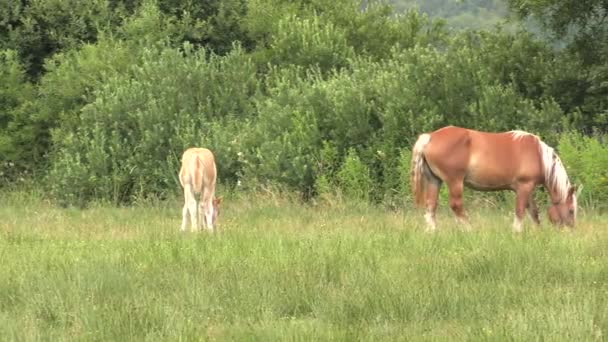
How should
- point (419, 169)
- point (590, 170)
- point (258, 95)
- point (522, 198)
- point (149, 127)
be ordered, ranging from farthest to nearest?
1. point (258, 95)
2. point (149, 127)
3. point (590, 170)
4. point (419, 169)
5. point (522, 198)

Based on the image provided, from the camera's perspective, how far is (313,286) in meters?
7.36

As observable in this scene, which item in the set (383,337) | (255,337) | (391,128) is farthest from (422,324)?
(391,128)

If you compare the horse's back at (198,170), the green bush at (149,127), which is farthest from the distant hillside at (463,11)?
the horse's back at (198,170)

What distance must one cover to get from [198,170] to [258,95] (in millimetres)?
7672

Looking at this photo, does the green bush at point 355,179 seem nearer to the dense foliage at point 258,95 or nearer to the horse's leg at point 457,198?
the dense foliage at point 258,95

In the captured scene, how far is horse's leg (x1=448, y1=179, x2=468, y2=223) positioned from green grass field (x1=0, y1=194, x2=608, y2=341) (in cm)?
115

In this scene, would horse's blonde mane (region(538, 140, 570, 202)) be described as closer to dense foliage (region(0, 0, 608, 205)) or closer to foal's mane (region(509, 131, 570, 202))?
foal's mane (region(509, 131, 570, 202))

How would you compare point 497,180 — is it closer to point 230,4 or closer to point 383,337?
point 383,337

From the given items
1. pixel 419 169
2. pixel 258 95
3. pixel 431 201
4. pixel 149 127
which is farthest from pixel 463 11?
pixel 431 201

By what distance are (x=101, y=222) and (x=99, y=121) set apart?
6276mm

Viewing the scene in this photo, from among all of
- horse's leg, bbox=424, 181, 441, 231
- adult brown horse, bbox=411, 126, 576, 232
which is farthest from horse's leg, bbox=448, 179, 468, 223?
horse's leg, bbox=424, 181, 441, 231

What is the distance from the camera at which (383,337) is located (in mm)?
5926

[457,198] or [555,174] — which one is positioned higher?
[555,174]

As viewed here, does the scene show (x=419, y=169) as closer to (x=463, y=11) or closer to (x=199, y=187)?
(x=199, y=187)
